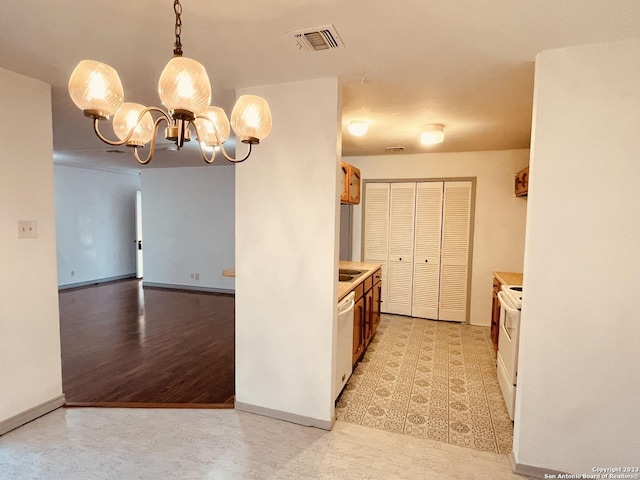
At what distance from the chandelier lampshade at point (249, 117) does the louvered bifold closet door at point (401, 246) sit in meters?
3.85

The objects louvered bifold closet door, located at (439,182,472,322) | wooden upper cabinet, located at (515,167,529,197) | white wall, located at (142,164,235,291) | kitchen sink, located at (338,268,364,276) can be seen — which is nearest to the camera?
wooden upper cabinet, located at (515,167,529,197)

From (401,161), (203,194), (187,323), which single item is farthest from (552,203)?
(203,194)

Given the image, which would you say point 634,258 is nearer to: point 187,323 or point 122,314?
point 187,323

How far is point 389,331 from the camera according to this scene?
→ 4.51 m

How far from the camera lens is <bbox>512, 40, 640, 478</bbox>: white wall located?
6.10ft

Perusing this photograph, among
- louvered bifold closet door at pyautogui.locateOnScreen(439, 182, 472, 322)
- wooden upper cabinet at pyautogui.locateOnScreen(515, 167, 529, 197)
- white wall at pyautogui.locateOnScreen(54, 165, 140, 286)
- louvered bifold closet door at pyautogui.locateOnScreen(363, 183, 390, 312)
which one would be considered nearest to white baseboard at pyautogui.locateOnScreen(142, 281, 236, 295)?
white wall at pyautogui.locateOnScreen(54, 165, 140, 286)

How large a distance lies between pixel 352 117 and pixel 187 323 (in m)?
3.56

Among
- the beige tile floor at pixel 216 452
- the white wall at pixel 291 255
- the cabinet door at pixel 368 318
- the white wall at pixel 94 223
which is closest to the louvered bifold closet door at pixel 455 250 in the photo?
the cabinet door at pixel 368 318

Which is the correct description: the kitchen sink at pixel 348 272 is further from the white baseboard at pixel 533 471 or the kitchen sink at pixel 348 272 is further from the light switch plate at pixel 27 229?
the light switch plate at pixel 27 229

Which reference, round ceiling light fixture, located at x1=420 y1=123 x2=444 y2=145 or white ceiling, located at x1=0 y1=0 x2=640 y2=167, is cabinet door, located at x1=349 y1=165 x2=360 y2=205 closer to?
round ceiling light fixture, located at x1=420 y1=123 x2=444 y2=145

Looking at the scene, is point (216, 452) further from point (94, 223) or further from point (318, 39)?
point (94, 223)

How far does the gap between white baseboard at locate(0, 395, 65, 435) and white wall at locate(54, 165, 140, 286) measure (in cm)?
517

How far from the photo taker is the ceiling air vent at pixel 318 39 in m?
1.73

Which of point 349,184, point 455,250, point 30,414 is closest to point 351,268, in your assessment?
point 349,184
